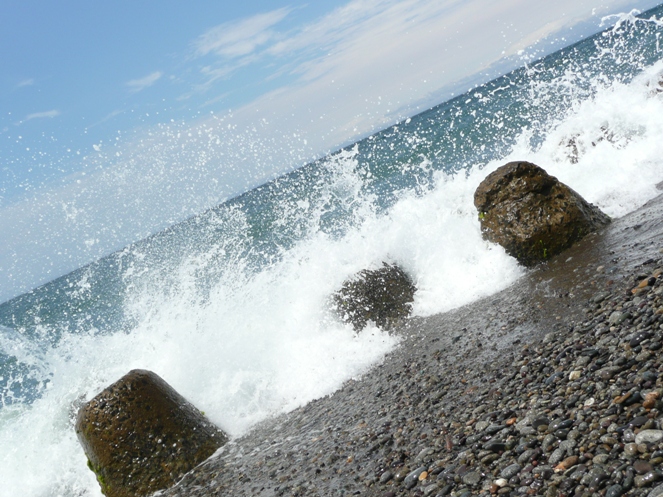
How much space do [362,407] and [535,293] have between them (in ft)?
7.57

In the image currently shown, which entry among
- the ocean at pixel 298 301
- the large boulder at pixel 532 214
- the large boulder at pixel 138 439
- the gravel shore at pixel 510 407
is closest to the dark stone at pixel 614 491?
the gravel shore at pixel 510 407

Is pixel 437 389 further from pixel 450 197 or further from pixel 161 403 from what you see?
pixel 450 197

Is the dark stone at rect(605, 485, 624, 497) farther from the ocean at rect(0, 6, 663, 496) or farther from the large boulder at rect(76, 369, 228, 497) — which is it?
the large boulder at rect(76, 369, 228, 497)

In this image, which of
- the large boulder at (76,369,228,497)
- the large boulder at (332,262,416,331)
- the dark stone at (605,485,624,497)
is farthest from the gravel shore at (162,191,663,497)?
the large boulder at (332,262,416,331)

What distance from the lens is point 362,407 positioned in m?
5.32

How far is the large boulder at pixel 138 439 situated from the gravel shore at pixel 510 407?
285mm

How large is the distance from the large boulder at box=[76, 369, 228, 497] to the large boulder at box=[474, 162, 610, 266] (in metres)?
4.41

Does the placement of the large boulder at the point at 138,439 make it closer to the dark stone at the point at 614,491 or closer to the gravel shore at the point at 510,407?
the gravel shore at the point at 510,407

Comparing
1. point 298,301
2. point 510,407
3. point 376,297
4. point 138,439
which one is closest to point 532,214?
point 376,297

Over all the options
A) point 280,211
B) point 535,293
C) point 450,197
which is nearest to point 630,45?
point 280,211

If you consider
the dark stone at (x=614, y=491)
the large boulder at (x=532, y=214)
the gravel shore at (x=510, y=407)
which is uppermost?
the large boulder at (x=532, y=214)

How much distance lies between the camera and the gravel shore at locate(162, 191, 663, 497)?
3068 millimetres

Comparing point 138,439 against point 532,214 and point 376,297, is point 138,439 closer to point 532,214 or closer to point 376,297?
point 376,297

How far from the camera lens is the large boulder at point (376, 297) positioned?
764 cm
